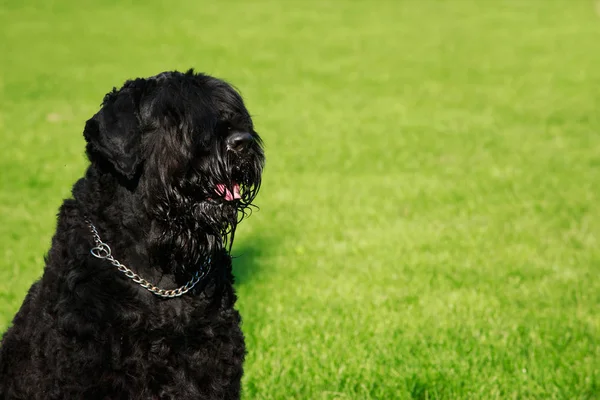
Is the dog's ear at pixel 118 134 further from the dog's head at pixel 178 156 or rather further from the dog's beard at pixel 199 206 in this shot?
the dog's beard at pixel 199 206

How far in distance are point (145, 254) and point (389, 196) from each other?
23.8 ft

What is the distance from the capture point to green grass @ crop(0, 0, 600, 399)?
21.8 ft

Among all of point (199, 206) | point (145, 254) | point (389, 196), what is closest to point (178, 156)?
point (199, 206)

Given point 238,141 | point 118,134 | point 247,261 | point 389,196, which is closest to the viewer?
point 118,134

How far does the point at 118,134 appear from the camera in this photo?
14.1ft

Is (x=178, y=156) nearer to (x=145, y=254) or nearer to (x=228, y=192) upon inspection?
(x=228, y=192)

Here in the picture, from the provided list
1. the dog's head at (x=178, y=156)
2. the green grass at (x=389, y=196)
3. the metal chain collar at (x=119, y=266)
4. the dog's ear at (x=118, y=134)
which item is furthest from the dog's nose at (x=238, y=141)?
the green grass at (x=389, y=196)

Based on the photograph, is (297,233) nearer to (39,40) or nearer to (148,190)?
(148,190)

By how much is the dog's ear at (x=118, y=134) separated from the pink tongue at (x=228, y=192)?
0.48 metres

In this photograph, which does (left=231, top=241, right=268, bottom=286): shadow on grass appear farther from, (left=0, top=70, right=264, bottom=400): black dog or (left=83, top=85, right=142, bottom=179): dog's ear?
(left=83, top=85, right=142, bottom=179): dog's ear

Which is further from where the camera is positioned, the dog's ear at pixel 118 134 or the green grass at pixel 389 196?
the green grass at pixel 389 196

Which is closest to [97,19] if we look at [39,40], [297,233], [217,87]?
[39,40]

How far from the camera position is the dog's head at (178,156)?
4.34 meters

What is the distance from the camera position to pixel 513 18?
30.9 meters
